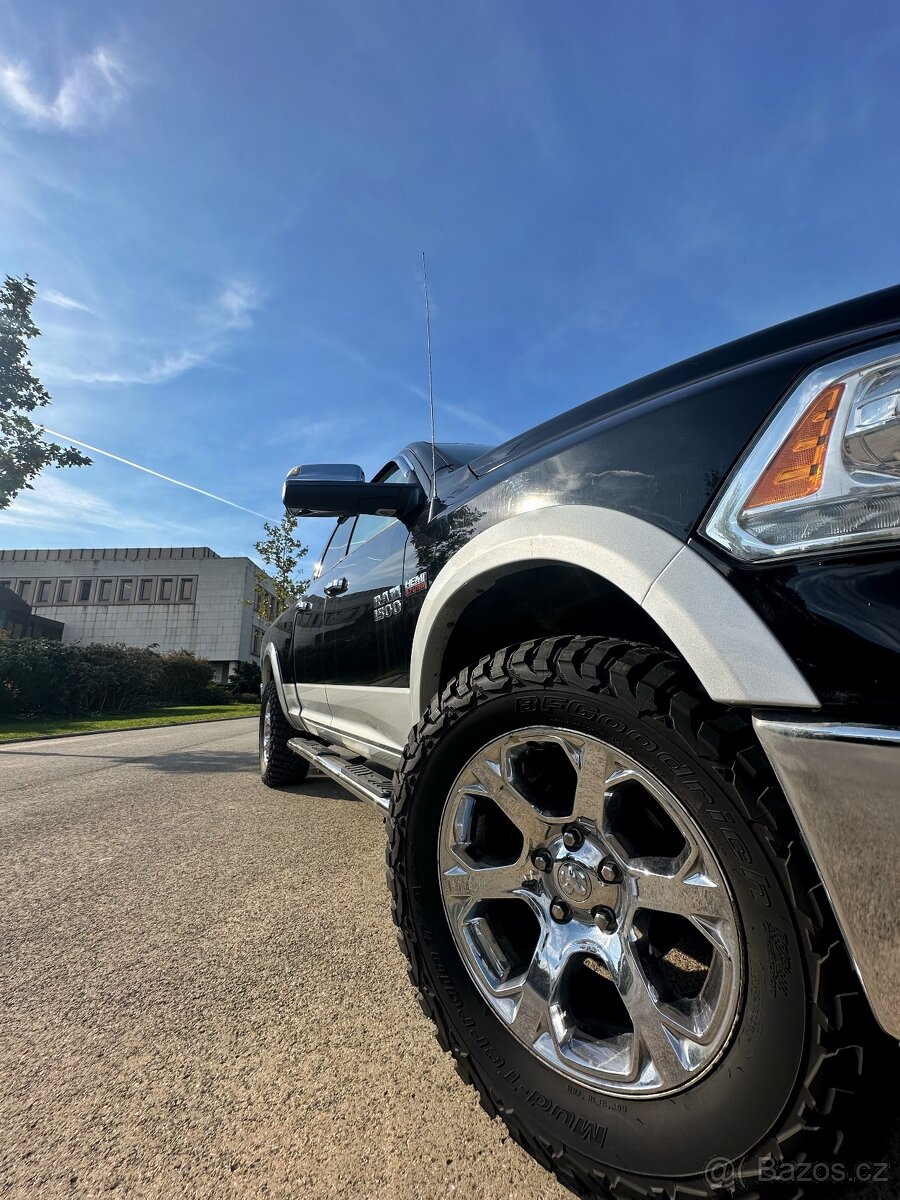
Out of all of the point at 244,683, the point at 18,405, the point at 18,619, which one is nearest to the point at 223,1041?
the point at 18,405

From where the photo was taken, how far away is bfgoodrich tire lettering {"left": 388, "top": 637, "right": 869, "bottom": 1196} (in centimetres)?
79

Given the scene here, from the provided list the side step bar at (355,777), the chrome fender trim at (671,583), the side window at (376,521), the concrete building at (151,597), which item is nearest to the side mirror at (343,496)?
the side window at (376,521)

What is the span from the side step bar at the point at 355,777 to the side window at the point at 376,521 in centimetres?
102

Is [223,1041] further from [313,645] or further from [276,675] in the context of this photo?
[276,675]

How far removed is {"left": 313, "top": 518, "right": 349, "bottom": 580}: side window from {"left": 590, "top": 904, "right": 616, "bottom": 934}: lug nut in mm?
2701

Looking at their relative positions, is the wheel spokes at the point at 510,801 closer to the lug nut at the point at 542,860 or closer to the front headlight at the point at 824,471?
the lug nut at the point at 542,860

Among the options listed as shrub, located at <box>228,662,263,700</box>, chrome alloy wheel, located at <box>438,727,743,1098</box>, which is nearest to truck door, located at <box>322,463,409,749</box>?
chrome alloy wheel, located at <box>438,727,743,1098</box>

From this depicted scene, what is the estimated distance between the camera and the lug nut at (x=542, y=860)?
117cm

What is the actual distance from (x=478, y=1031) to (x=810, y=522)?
43.7 inches

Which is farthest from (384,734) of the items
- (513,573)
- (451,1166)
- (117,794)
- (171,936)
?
(117,794)

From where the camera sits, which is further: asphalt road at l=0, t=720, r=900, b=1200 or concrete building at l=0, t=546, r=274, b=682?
concrete building at l=0, t=546, r=274, b=682

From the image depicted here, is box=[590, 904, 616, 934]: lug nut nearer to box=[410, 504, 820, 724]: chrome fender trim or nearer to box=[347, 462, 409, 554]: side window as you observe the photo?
box=[410, 504, 820, 724]: chrome fender trim

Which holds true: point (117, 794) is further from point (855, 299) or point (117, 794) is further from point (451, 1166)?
point (855, 299)

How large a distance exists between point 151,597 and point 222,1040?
2055 inches
